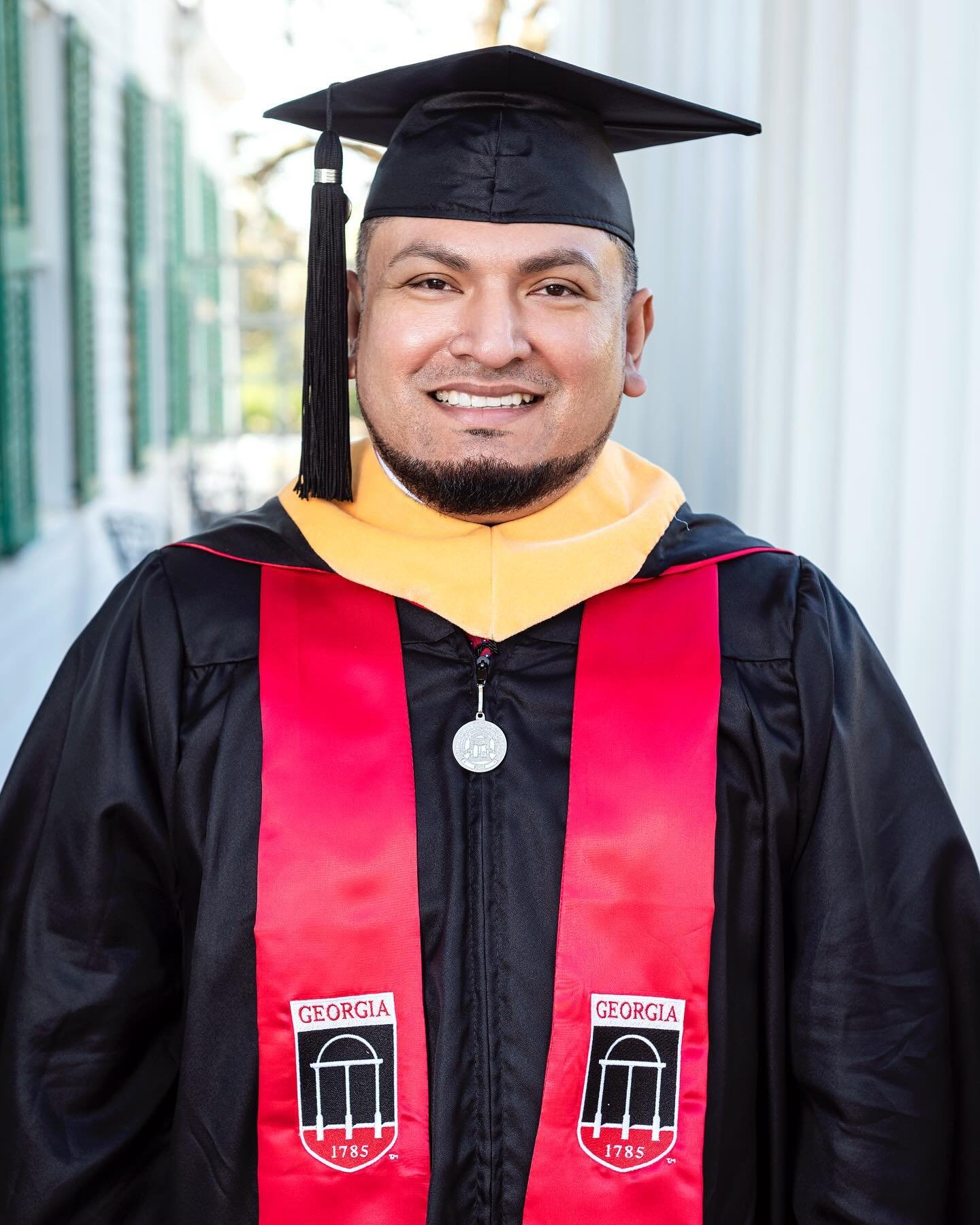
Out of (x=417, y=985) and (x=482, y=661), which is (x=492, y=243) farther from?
(x=417, y=985)

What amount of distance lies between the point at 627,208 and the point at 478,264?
10.4 inches

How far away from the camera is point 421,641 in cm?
166

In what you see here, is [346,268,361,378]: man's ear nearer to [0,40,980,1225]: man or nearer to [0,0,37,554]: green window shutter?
[0,40,980,1225]: man

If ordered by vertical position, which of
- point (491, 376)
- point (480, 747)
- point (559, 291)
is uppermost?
point (559, 291)

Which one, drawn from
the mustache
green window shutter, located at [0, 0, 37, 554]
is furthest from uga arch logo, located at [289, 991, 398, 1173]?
green window shutter, located at [0, 0, 37, 554]

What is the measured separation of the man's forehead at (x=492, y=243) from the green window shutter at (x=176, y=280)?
25.2 feet

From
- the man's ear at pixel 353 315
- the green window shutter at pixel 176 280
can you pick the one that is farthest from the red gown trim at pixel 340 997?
the green window shutter at pixel 176 280

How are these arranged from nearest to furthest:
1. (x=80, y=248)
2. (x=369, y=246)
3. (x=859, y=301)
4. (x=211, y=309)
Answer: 1. (x=369, y=246)
2. (x=859, y=301)
3. (x=80, y=248)
4. (x=211, y=309)

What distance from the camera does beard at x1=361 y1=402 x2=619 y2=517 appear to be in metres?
1.60

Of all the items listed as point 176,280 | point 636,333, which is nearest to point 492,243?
point 636,333

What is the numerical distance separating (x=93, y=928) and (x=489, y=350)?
85 cm

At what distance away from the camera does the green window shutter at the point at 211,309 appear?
10375 mm

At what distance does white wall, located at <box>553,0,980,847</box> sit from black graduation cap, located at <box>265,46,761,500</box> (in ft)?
1.09

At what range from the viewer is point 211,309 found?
10500 mm
